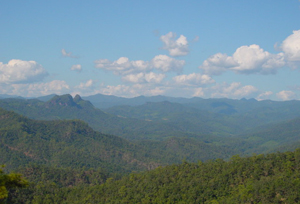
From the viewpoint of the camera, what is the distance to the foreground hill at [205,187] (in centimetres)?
8062

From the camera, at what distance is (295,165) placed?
95812 mm

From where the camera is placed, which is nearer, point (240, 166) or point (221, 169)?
point (240, 166)

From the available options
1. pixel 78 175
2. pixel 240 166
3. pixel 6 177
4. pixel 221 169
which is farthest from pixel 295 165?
pixel 78 175

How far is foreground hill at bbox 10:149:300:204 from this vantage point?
80.6m

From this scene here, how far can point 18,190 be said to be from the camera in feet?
356

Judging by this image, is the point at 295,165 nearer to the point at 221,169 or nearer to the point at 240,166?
the point at 240,166

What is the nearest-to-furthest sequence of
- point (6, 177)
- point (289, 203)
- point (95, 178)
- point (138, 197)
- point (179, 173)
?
point (6, 177)
point (289, 203)
point (138, 197)
point (179, 173)
point (95, 178)

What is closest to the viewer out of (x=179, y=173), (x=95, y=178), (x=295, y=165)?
(x=295, y=165)

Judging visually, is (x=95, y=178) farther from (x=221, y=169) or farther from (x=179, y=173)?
(x=221, y=169)

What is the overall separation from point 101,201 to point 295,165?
69.8 m

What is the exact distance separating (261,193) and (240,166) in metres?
25.7

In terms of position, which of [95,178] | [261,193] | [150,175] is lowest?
[95,178]

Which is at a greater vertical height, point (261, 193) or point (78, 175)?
point (261, 193)

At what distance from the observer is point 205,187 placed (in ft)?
328
